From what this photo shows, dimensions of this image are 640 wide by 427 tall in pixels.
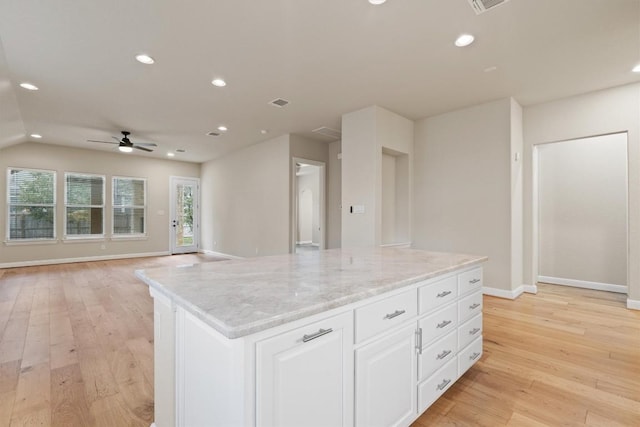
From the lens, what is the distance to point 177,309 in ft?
4.17

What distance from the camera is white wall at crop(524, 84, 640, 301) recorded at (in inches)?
142

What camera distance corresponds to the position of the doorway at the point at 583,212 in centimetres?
439

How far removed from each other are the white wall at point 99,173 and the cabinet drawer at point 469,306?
8526 millimetres

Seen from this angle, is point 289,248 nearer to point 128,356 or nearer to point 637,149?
point 128,356

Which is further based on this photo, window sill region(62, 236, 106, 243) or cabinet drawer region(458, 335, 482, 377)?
window sill region(62, 236, 106, 243)

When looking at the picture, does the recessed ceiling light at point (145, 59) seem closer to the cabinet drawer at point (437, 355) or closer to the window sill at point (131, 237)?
the cabinet drawer at point (437, 355)

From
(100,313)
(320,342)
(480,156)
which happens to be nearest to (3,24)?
(100,313)

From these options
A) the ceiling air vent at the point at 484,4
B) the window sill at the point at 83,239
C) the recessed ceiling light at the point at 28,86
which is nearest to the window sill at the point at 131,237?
A: the window sill at the point at 83,239

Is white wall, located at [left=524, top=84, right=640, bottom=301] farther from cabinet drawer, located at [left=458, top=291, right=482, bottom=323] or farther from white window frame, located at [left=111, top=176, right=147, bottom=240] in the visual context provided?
white window frame, located at [left=111, top=176, right=147, bottom=240]

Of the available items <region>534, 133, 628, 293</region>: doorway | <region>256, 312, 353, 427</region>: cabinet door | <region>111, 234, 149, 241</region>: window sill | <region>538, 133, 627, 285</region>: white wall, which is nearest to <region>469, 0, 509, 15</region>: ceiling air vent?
<region>256, 312, 353, 427</region>: cabinet door

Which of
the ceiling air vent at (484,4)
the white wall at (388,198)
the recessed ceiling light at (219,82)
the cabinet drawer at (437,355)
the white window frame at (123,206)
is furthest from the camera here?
the white window frame at (123,206)

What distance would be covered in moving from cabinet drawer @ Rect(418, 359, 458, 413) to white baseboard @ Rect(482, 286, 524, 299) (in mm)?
2759

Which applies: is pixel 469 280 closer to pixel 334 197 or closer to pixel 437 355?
pixel 437 355

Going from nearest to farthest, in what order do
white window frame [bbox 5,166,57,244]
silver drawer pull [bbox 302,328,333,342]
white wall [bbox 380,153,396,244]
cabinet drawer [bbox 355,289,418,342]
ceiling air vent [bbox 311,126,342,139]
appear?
silver drawer pull [bbox 302,328,333,342]
cabinet drawer [bbox 355,289,418,342]
white wall [bbox 380,153,396,244]
ceiling air vent [bbox 311,126,342,139]
white window frame [bbox 5,166,57,244]
